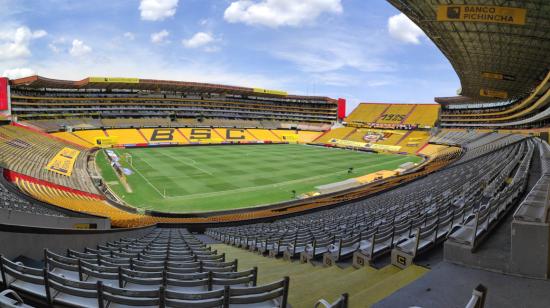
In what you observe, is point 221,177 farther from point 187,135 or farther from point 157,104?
point 157,104

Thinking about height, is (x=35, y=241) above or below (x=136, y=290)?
below

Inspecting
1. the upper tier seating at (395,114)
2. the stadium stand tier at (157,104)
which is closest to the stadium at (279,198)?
the stadium stand tier at (157,104)

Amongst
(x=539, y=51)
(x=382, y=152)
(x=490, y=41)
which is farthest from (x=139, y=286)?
(x=382, y=152)

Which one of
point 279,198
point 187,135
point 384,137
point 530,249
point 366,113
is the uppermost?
point 366,113

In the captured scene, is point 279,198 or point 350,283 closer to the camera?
point 350,283

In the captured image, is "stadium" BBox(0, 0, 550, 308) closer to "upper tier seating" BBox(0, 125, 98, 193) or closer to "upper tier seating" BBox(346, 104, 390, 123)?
"upper tier seating" BBox(0, 125, 98, 193)

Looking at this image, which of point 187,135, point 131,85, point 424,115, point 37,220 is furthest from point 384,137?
point 37,220

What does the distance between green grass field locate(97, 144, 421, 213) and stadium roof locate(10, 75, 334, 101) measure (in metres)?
23.6

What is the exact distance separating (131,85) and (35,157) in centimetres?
4368

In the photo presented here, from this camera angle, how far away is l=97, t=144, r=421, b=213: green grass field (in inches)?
1015

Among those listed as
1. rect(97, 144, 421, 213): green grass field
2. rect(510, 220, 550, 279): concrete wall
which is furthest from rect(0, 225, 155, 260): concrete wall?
rect(97, 144, 421, 213): green grass field

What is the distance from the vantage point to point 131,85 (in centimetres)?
7144

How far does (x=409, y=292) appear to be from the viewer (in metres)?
3.38

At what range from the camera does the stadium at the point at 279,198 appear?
341 centimetres
